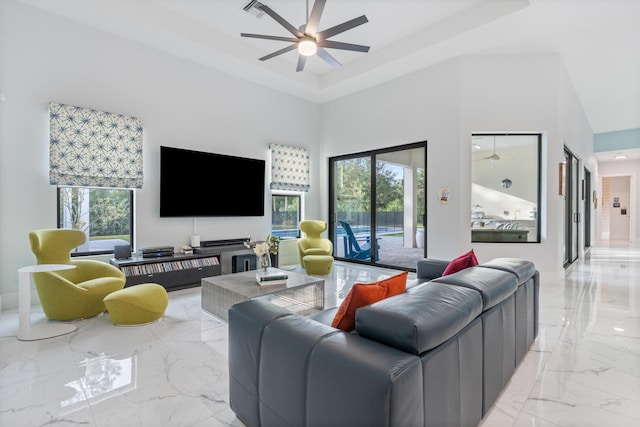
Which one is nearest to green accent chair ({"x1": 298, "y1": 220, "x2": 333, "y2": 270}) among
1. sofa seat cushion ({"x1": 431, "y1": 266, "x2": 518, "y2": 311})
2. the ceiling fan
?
the ceiling fan

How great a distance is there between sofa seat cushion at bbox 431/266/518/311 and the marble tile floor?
2.25 ft

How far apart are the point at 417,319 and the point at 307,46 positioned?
3.36 meters

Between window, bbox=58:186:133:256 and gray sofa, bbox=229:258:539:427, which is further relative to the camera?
window, bbox=58:186:133:256

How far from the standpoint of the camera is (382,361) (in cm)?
108

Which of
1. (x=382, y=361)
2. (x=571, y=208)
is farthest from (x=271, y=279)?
(x=571, y=208)

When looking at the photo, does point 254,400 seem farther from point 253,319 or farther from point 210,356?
point 210,356

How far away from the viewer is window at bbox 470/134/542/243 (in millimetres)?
5148

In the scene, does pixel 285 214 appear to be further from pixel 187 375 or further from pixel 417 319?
pixel 417 319

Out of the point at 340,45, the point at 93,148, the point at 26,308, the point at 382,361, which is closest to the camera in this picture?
the point at 382,361

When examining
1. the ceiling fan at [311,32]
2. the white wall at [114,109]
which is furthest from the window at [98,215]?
the ceiling fan at [311,32]

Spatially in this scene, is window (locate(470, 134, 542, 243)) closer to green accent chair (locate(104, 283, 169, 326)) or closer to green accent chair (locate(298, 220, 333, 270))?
green accent chair (locate(298, 220, 333, 270))

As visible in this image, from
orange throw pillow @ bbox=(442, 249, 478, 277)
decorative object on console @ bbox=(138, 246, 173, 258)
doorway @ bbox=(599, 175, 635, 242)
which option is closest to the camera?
orange throw pillow @ bbox=(442, 249, 478, 277)

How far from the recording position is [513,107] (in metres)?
4.90

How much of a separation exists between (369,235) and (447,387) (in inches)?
205
